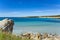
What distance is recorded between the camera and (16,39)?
13.4 ft

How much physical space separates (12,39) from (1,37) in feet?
0.81

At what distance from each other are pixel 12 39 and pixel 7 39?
0.14 meters

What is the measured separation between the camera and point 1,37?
12.9ft

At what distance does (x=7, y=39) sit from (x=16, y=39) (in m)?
0.24

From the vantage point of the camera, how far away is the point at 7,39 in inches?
155

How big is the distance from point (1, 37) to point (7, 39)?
14 cm

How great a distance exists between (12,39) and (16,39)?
0.10 m

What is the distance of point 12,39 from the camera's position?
4027 millimetres
